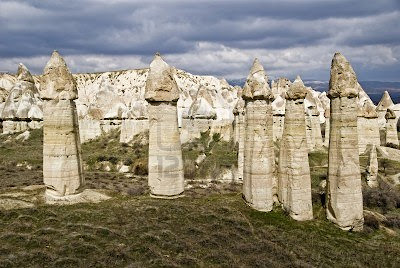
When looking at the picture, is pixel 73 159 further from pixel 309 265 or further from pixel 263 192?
pixel 309 265

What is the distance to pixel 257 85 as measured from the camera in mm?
16094

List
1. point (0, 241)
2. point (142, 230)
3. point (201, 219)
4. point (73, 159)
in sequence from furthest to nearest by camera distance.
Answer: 1. point (73, 159)
2. point (201, 219)
3. point (142, 230)
4. point (0, 241)

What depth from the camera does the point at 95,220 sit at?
516 inches

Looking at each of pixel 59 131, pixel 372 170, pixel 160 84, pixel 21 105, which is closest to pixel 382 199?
pixel 372 170

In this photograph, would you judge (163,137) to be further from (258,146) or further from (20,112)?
(20,112)

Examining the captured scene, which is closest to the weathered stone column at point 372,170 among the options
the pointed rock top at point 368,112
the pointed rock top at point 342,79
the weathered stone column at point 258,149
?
the pointed rock top at point 368,112

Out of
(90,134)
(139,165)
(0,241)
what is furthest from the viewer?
(90,134)

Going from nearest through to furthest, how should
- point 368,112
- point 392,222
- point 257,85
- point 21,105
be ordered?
1. point 257,85
2. point 392,222
3. point 368,112
4. point 21,105

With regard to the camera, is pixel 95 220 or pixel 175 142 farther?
pixel 175 142

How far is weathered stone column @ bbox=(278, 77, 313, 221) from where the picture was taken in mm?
15508

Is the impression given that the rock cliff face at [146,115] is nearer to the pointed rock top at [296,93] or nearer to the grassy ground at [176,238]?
the pointed rock top at [296,93]

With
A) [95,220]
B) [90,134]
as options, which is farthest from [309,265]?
[90,134]

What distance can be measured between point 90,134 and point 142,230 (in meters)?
39.2

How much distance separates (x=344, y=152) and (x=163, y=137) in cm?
669
